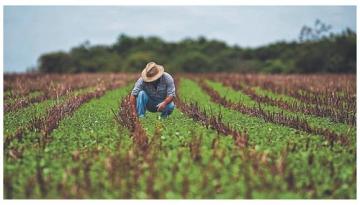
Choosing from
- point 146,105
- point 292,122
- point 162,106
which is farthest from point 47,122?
point 292,122

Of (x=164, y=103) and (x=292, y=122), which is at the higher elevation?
(x=164, y=103)

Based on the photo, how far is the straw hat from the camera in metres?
7.89

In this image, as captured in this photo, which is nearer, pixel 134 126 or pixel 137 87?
pixel 134 126

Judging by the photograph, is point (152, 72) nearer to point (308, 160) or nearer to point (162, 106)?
point (162, 106)

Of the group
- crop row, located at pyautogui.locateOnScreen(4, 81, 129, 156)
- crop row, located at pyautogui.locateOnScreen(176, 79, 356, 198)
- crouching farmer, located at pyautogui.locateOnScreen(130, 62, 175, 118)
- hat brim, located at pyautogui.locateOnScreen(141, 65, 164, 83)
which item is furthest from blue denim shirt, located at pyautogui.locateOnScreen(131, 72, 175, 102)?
crop row, located at pyautogui.locateOnScreen(176, 79, 356, 198)

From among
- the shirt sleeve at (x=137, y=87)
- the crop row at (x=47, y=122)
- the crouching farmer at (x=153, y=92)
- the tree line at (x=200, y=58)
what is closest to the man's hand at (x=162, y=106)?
the crouching farmer at (x=153, y=92)

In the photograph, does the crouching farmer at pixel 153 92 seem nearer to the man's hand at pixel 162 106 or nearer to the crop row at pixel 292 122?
the man's hand at pixel 162 106

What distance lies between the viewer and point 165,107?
26.8 ft

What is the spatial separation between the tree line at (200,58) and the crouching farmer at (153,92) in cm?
2098

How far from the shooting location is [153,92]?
827cm

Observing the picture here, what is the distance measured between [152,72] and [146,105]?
653 mm

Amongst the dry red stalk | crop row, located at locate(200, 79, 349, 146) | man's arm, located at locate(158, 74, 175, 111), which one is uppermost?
man's arm, located at locate(158, 74, 175, 111)

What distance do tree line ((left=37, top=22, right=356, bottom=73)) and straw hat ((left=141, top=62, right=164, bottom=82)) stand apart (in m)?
21.3

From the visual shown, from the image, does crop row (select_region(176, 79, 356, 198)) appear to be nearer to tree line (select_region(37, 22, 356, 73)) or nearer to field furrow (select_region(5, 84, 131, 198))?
field furrow (select_region(5, 84, 131, 198))
